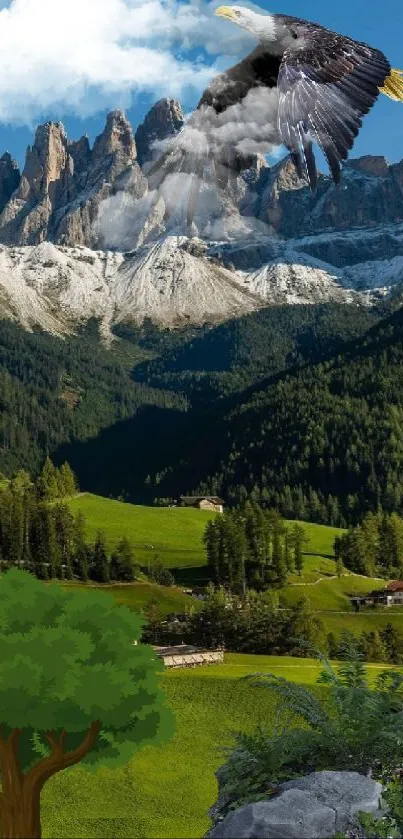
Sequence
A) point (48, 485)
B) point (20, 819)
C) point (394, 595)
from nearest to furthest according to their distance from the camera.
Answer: point (20, 819)
point (394, 595)
point (48, 485)

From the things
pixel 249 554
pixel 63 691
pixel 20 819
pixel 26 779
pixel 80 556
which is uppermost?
pixel 249 554

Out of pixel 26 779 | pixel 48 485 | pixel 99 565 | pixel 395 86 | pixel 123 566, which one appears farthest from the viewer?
pixel 48 485

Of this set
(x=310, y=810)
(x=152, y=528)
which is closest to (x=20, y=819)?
(x=310, y=810)

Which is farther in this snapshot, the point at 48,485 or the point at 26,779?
the point at 48,485

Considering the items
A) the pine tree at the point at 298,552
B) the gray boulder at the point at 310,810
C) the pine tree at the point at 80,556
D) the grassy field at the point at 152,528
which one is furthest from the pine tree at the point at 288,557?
the gray boulder at the point at 310,810

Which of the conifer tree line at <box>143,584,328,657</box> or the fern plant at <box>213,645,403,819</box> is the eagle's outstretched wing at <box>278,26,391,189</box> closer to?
the fern plant at <box>213,645,403,819</box>

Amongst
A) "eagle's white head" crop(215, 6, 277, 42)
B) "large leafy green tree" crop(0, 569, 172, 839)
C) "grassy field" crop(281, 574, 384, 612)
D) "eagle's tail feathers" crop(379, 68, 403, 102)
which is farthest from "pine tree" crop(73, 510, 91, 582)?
"eagle's white head" crop(215, 6, 277, 42)

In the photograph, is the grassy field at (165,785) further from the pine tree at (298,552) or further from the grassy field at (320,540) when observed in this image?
the grassy field at (320,540)

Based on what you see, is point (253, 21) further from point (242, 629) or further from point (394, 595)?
point (394, 595)
